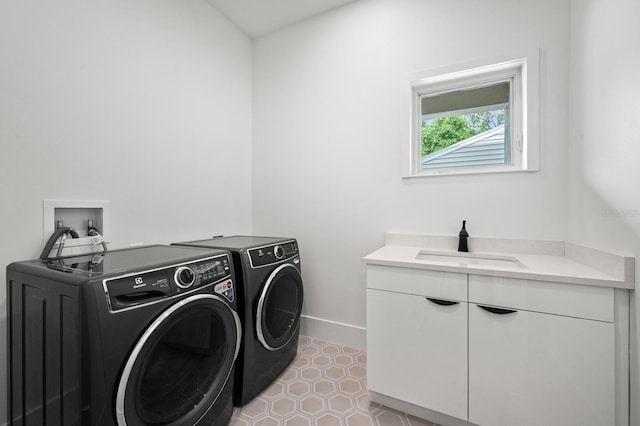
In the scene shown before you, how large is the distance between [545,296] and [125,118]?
2.25 metres

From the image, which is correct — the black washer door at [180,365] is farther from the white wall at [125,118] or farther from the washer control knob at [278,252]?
the white wall at [125,118]

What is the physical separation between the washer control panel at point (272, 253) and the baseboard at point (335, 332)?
0.69 meters

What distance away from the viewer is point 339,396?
1568 mm

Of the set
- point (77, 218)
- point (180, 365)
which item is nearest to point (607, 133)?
point (180, 365)

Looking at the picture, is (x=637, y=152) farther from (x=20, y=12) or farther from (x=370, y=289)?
(x=20, y=12)

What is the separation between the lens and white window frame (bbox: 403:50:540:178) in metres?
1.59

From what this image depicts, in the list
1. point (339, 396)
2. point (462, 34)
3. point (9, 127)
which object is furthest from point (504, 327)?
point (9, 127)

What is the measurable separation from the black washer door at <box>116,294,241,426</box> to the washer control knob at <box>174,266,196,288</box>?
0.19 feet

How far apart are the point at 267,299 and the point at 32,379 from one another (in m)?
0.96

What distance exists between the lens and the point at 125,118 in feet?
5.17

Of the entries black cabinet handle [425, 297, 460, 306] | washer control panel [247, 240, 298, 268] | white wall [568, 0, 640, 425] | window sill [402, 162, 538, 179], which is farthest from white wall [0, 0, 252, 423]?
white wall [568, 0, 640, 425]

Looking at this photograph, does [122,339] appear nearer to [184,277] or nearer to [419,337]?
[184,277]

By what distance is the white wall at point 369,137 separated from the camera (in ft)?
5.20

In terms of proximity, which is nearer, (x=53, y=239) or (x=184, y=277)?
(x=184, y=277)
